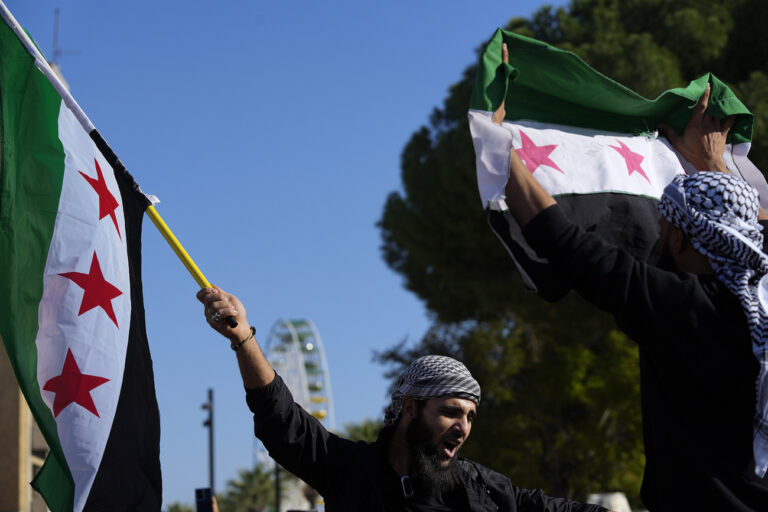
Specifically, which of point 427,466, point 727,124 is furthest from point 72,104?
point 727,124

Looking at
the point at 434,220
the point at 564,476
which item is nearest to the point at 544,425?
the point at 564,476

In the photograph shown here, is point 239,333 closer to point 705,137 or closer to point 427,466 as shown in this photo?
point 427,466

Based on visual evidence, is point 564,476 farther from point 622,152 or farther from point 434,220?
point 622,152

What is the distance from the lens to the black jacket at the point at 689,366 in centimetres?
240

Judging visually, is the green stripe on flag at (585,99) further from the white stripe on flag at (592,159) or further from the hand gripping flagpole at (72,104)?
the hand gripping flagpole at (72,104)

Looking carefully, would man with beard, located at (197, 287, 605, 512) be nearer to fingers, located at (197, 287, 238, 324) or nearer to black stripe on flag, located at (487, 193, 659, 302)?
fingers, located at (197, 287, 238, 324)

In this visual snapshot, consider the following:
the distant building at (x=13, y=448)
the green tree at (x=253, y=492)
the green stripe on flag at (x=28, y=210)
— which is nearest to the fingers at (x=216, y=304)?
the green stripe on flag at (x=28, y=210)

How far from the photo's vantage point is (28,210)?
4.11 metres

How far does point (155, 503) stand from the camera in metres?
3.79

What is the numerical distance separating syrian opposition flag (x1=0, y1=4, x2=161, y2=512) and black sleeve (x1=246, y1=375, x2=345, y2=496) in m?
0.57

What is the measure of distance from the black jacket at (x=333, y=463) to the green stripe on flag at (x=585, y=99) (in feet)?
4.69

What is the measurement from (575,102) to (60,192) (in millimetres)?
2166

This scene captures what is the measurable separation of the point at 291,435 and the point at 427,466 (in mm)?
552

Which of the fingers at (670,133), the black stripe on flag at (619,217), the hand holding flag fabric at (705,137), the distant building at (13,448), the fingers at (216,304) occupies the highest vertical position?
the distant building at (13,448)
